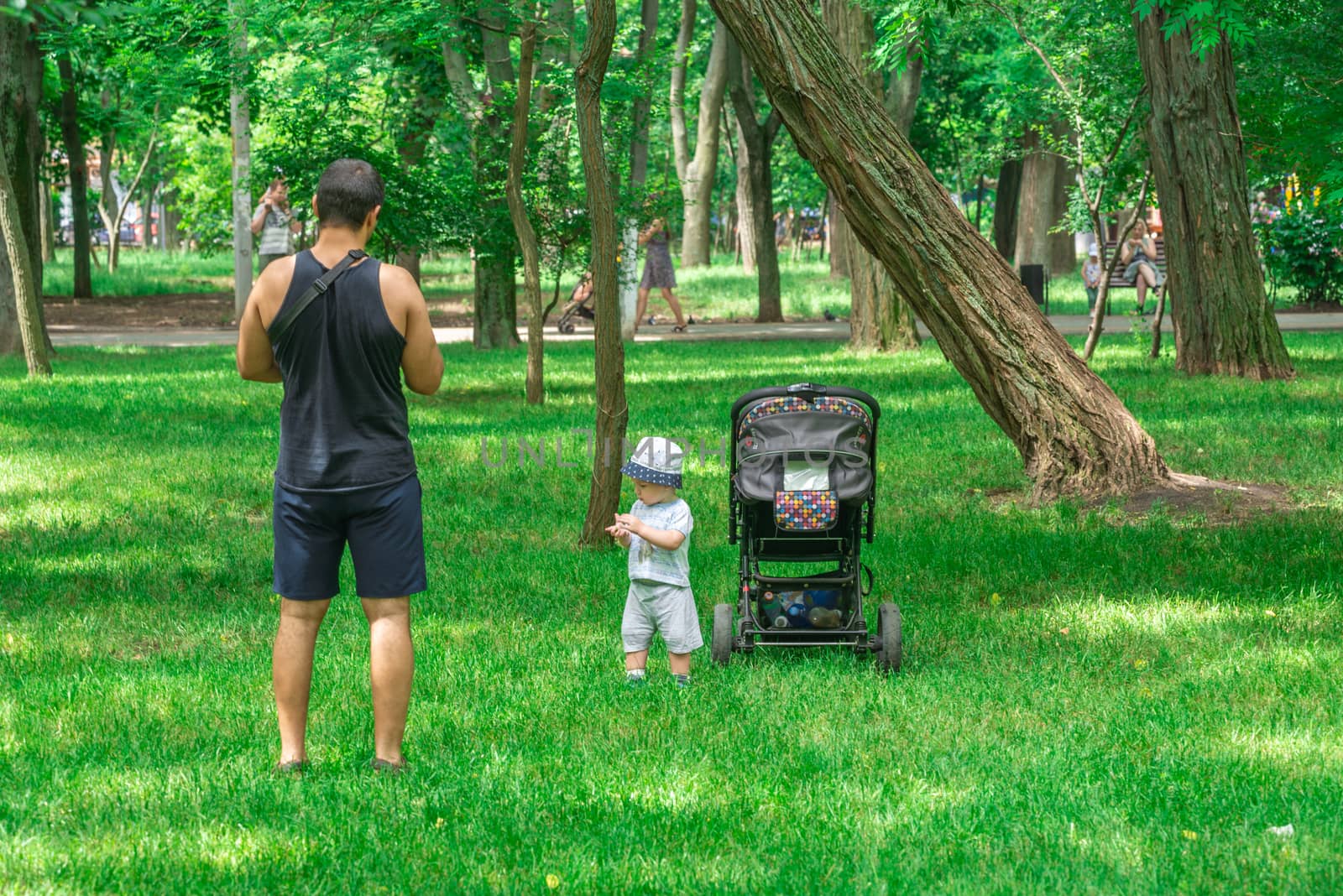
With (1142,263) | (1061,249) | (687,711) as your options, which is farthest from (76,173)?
(687,711)

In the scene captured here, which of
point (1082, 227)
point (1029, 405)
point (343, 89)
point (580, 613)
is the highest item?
point (343, 89)

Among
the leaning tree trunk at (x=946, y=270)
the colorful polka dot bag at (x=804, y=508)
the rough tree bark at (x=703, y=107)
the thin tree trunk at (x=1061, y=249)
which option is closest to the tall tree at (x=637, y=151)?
the rough tree bark at (x=703, y=107)

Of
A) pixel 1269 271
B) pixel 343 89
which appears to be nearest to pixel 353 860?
pixel 343 89

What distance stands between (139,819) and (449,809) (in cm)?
92

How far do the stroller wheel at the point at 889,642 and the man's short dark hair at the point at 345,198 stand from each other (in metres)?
2.85

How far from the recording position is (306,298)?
477 centimetres

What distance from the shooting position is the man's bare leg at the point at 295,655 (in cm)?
→ 508

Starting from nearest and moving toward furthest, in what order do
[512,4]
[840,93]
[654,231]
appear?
1. [840,93]
2. [512,4]
3. [654,231]

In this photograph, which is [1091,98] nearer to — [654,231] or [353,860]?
[654,231]

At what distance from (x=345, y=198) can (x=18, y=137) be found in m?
17.8

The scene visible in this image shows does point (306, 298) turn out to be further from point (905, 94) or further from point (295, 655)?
point (905, 94)

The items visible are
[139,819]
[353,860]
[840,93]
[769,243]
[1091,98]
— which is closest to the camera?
[353,860]

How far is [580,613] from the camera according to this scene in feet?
25.5

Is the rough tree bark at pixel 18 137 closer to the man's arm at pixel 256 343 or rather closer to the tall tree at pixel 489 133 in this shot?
the tall tree at pixel 489 133
